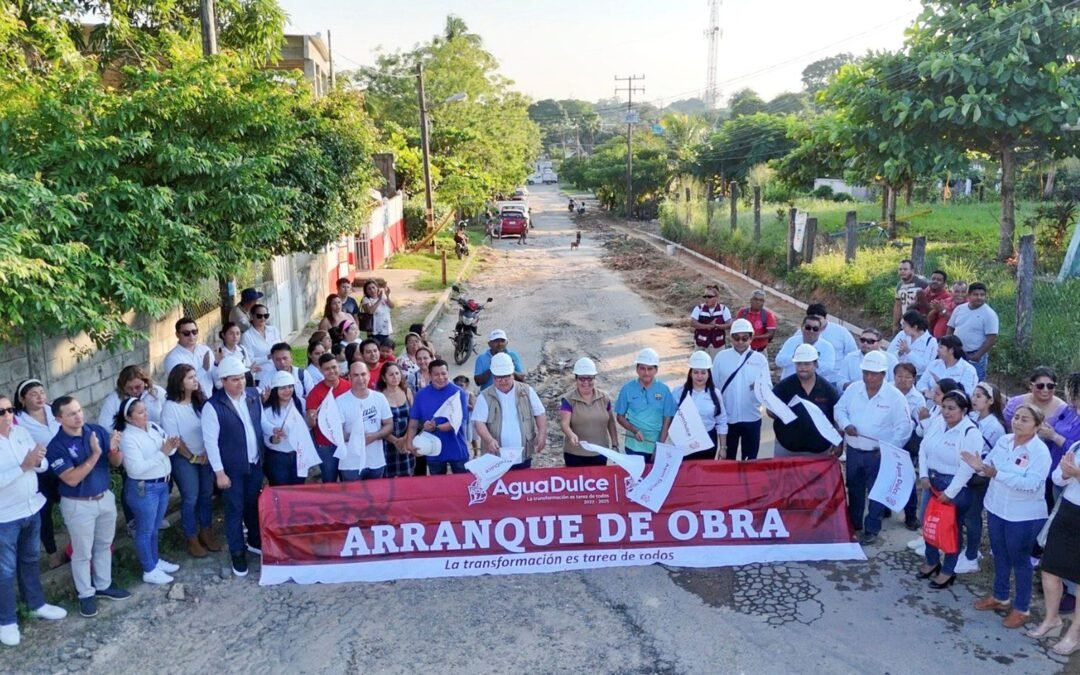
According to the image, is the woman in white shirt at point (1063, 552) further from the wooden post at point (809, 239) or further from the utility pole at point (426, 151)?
the utility pole at point (426, 151)

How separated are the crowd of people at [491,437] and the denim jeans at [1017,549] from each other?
0.04 feet

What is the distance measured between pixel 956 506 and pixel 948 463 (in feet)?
0.97

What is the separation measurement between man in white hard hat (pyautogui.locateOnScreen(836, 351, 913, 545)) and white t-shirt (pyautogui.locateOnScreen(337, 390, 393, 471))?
3.72 meters

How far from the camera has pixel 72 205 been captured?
23.8ft

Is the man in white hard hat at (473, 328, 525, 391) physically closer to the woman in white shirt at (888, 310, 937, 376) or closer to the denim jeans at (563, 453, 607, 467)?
the denim jeans at (563, 453, 607, 467)

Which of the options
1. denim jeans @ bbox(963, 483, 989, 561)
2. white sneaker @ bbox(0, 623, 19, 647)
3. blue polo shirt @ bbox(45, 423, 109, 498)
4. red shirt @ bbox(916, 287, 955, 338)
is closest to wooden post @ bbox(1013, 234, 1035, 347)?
red shirt @ bbox(916, 287, 955, 338)

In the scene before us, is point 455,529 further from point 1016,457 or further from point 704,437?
point 1016,457

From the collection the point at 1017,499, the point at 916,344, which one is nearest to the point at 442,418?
the point at 1017,499

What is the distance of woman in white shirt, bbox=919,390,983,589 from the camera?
568 cm

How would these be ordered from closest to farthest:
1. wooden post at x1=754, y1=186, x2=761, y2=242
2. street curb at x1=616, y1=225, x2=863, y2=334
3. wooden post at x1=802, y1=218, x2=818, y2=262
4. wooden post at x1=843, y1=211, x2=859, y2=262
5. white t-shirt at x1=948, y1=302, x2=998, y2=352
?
white t-shirt at x1=948, y1=302, x2=998, y2=352, street curb at x1=616, y1=225, x2=863, y2=334, wooden post at x1=843, y1=211, x2=859, y2=262, wooden post at x1=802, y1=218, x2=818, y2=262, wooden post at x1=754, y1=186, x2=761, y2=242

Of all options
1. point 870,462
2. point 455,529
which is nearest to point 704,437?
point 870,462

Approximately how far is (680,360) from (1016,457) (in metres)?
8.39

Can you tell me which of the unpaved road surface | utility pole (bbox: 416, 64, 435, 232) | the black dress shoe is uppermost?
utility pole (bbox: 416, 64, 435, 232)

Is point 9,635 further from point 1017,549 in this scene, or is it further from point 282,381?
point 1017,549
